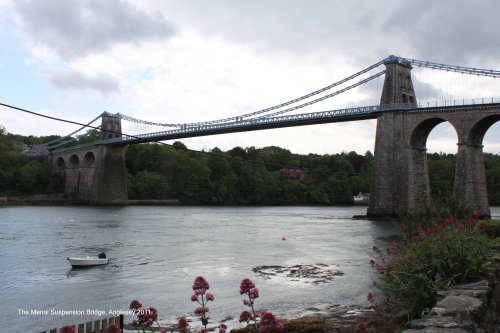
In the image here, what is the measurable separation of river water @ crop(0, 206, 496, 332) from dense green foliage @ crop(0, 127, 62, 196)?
57361 mm

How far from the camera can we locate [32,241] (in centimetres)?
2539

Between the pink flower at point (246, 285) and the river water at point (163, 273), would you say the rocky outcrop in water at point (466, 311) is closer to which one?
the pink flower at point (246, 285)

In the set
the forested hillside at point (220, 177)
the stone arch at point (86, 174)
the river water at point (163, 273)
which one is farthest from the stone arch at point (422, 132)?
the stone arch at point (86, 174)

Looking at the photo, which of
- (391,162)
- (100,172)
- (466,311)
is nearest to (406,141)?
(391,162)

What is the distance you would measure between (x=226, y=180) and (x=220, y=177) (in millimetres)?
2961

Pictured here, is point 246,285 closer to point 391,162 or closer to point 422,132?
point 391,162

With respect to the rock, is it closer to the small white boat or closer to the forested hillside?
A: the small white boat

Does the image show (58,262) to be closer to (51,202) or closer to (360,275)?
(360,275)

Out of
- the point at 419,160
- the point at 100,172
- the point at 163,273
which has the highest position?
the point at 100,172

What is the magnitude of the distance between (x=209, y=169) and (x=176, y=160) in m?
6.29

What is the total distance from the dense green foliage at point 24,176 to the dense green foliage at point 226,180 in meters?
14.1

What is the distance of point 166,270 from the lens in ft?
55.5

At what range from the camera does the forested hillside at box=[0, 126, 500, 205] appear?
8425 centimetres

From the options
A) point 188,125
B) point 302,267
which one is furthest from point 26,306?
point 188,125
